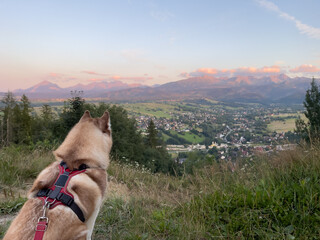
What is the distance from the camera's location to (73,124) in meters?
23.9

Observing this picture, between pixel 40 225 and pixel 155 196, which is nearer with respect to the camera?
pixel 40 225

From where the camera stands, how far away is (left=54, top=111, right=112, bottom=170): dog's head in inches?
102

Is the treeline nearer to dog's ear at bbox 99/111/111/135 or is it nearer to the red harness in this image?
dog's ear at bbox 99/111/111/135

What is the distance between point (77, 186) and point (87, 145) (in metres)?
0.60

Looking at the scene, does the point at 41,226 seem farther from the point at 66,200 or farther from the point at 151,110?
the point at 151,110

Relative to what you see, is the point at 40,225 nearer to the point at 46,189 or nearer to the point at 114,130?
the point at 46,189

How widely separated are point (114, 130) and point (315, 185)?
92.0 feet

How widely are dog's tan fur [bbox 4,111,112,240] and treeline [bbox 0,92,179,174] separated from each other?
14578mm

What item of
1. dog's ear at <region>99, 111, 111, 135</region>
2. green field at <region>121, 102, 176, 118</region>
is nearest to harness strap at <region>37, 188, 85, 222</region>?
dog's ear at <region>99, 111, 111, 135</region>

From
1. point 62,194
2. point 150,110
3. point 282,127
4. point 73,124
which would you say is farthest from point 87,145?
point 150,110

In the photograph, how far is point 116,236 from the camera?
10.8 ft

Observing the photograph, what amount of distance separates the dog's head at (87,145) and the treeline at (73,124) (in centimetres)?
1442

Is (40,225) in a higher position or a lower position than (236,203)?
higher

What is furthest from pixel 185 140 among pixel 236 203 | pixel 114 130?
pixel 236 203
